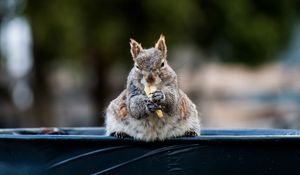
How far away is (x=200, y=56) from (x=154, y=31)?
3334 millimetres

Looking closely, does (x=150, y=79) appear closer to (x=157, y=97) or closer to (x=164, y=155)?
(x=157, y=97)

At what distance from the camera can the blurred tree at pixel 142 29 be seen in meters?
12.0

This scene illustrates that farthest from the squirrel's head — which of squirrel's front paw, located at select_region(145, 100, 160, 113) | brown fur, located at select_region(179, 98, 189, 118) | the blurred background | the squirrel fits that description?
the blurred background

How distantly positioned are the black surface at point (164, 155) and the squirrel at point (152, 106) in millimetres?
139

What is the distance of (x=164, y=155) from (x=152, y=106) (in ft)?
0.83

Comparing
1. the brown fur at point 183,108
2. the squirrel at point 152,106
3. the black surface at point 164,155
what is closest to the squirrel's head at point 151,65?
the squirrel at point 152,106

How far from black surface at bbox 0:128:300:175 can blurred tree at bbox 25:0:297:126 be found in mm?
8350

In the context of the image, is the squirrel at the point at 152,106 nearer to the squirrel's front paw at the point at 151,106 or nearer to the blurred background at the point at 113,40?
the squirrel's front paw at the point at 151,106

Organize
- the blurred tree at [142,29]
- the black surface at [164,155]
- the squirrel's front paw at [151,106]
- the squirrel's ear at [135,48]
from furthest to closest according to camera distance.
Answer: the blurred tree at [142,29]
the squirrel's ear at [135,48]
the squirrel's front paw at [151,106]
the black surface at [164,155]

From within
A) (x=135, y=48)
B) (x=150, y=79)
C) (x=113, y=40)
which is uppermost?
(x=113, y=40)

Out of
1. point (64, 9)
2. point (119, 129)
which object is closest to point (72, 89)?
point (64, 9)

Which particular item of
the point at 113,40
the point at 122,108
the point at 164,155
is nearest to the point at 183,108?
the point at 122,108

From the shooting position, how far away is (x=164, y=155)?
131 inches

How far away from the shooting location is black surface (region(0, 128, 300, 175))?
3.26 meters
